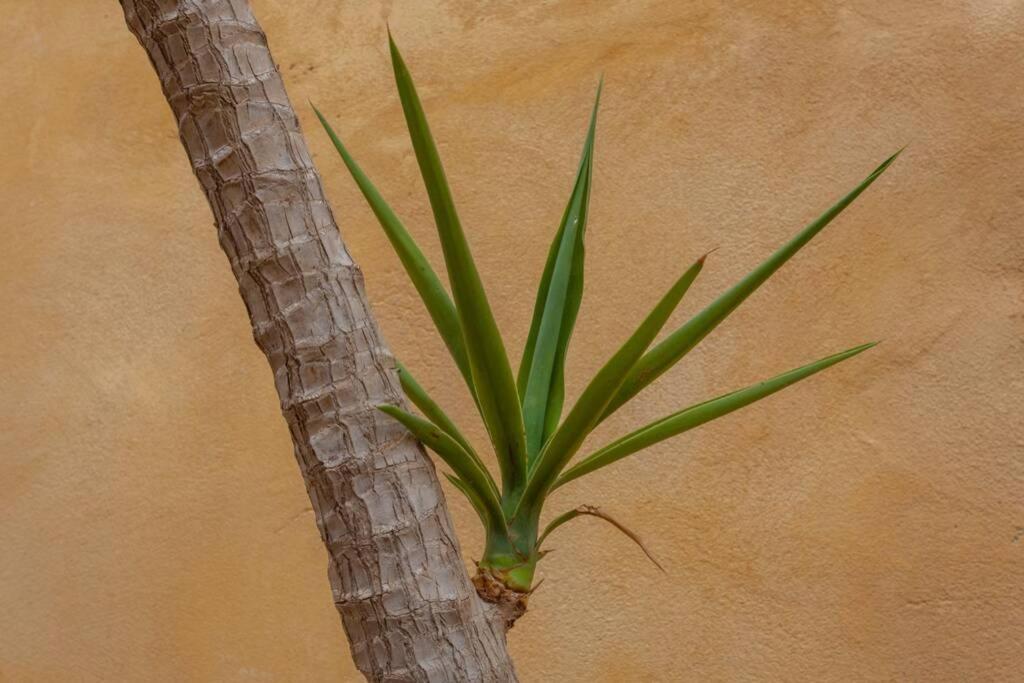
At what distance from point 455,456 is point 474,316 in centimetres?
13

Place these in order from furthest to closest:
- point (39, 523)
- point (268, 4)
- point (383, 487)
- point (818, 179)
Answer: point (268, 4)
point (39, 523)
point (818, 179)
point (383, 487)

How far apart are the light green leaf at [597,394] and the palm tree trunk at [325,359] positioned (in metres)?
0.11

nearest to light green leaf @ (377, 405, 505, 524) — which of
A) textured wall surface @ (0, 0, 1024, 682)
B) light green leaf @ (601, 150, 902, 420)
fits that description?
light green leaf @ (601, 150, 902, 420)

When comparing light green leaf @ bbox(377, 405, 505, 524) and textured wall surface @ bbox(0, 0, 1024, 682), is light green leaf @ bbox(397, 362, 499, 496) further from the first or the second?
textured wall surface @ bbox(0, 0, 1024, 682)

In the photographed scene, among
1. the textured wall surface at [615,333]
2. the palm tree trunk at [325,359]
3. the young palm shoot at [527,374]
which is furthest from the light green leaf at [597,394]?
the textured wall surface at [615,333]

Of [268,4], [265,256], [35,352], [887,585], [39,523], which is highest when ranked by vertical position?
[265,256]

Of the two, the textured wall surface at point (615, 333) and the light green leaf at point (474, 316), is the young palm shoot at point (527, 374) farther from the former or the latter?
the textured wall surface at point (615, 333)

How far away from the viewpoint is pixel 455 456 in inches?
44.9

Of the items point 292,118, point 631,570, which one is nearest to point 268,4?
point 631,570

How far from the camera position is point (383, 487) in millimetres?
1091

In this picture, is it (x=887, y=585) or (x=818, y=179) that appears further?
(x=818, y=179)

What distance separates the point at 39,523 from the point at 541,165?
5.39 ft

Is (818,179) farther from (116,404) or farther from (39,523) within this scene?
(39,523)

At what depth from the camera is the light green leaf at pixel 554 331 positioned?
129cm
